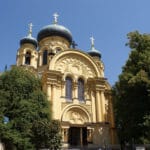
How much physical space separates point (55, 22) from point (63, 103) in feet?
51.9

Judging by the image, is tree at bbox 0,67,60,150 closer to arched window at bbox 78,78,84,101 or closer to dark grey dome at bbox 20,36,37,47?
arched window at bbox 78,78,84,101

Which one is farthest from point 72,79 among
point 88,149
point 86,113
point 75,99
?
point 88,149

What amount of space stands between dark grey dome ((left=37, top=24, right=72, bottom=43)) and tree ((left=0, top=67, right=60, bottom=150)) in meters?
12.5

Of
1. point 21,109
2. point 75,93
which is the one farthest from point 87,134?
point 21,109

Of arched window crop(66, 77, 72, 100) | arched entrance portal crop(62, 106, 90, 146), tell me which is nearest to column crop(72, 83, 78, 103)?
arched window crop(66, 77, 72, 100)

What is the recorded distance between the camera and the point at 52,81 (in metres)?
25.9

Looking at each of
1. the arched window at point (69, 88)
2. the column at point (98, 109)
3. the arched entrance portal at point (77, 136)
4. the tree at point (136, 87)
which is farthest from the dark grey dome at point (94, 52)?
the tree at point (136, 87)

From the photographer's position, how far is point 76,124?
25.8m

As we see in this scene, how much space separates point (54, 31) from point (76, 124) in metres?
15.4

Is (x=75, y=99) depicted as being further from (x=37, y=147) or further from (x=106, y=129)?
(x=37, y=147)

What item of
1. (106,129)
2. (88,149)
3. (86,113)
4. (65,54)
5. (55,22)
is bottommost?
(88,149)

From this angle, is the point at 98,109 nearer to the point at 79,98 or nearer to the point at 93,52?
the point at 79,98

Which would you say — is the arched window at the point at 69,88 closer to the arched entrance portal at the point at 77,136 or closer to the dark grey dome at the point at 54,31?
the arched entrance portal at the point at 77,136

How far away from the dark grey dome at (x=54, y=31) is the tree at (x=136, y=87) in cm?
1593
